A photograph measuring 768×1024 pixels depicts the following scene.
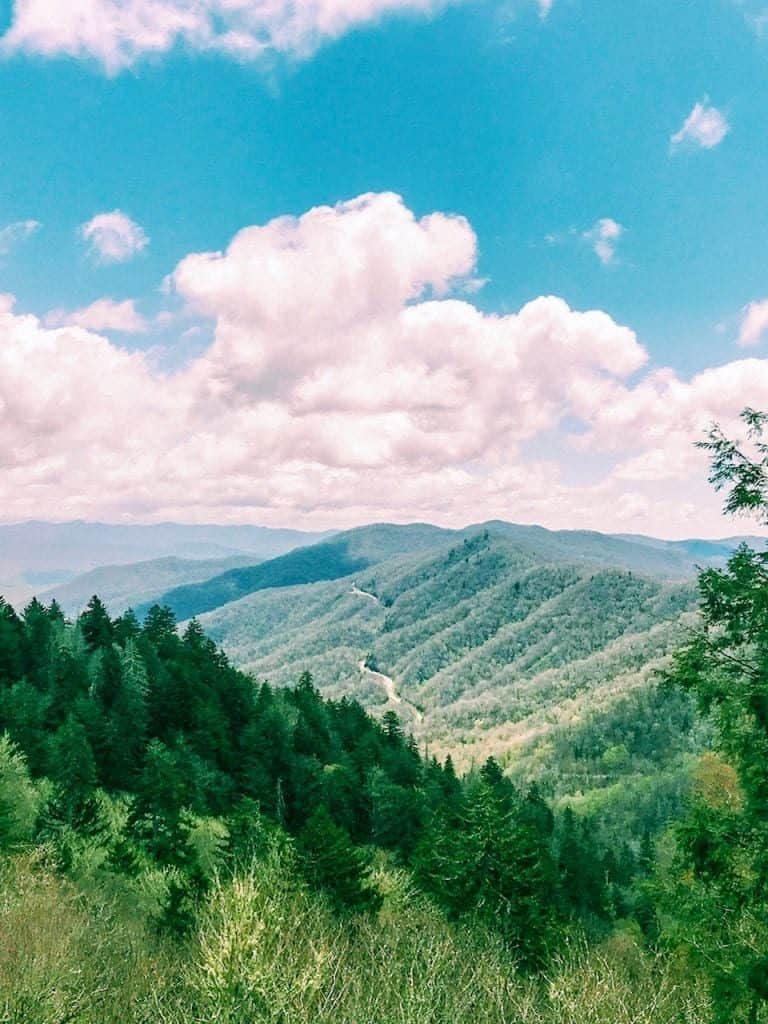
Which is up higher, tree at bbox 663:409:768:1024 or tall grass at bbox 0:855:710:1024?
tree at bbox 663:409:768:1024

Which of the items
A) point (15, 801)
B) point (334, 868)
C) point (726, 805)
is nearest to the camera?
point (726, 805)

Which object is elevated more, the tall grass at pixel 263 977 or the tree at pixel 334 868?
the tall grass at pixel 263 977

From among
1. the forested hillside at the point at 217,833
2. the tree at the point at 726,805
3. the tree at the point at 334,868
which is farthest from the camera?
the tree at the point at 334,868

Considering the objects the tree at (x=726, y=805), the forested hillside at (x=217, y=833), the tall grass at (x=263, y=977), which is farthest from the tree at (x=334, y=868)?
the tree at (x=726, y=805)

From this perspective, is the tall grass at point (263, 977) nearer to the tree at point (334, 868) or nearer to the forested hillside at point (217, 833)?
the forested hillside at point (217, 833)

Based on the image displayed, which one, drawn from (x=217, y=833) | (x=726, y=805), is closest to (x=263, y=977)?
(x=726, y=805)

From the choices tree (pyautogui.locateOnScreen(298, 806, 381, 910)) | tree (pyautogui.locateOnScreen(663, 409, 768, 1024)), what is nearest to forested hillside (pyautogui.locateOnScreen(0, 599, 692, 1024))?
tree (pyautogui.locateOnScreen(298, 806, 381, 910))

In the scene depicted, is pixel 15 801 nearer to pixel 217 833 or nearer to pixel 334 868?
pixel 217 833

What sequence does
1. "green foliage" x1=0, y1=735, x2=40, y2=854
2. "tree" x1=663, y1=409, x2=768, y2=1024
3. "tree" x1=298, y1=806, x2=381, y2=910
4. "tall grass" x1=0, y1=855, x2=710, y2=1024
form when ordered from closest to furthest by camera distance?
1. "tree" x1=663, y1=409, x2=768, y2=1024
2. "tall grass" x1=0, y1=855, x2=710, y2=1024
3. "tree" x1=298, y1=806, x2=381, y2=910
4. "green foliage" x1=0, y1=735, x2=40, y2=854

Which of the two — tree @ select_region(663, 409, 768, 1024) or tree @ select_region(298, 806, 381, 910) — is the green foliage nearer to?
tree @ select_region(298, 806, 381, 910)

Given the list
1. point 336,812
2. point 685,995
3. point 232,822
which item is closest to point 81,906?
point 232,822

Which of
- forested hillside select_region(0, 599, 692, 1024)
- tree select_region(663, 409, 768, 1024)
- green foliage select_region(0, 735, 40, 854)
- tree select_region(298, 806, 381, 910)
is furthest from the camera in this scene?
green foliage select_region(0, 735, 40, 854)

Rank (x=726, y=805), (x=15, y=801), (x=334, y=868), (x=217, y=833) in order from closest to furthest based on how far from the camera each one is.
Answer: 1. (x=726, y=805)
2. (x=334, y=868)
3. (x=15, y=801)
4. (x=217, y=833)

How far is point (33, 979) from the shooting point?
17.0 metres
